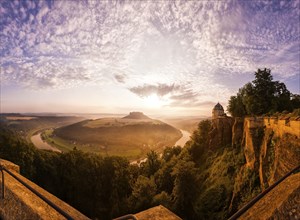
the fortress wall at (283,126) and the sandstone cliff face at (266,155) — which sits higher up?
the fortress wall at (283,126)

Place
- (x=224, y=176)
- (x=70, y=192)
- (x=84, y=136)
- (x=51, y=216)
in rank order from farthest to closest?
(x=84, y=136) < (x=70, y=192) < (x=224, y=176) < (x=51, y=216)

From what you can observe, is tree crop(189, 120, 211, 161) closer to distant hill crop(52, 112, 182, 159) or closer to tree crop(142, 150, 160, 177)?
tree crop(142, 150, 160, 177)

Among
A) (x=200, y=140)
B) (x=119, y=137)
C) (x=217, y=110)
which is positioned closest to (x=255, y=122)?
(x=200, y=140)

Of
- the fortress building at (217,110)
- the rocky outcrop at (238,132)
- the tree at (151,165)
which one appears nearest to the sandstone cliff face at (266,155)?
the rocky outcrop at (238,132)

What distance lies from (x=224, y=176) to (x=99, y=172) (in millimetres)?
19757

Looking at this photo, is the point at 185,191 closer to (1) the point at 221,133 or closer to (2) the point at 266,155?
(2) the point at 266,155

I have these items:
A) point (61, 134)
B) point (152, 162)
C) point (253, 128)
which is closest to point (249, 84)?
point (253, 128)

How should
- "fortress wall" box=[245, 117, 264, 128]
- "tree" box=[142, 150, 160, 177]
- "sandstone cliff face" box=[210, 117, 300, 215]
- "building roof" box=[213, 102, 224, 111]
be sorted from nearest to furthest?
"sandstone cliff face" box=[210, 117, 300, 215] → "fortress wall" box=[245, 117, 264, 128] → "tree" box=[142, 150, 160, 177] → "building roof" box=[213, 102, 224, 111]

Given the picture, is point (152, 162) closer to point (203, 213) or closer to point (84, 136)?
point (203, 213)

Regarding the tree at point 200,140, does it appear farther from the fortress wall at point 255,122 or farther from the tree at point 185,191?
the fortress wall at point 255,122

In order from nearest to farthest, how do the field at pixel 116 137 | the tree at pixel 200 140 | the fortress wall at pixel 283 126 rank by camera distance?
the fortress wall at pixel 283 126 → the tree at pixel 200 140 → the field at pixel 116 137

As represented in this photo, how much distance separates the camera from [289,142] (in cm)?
1327

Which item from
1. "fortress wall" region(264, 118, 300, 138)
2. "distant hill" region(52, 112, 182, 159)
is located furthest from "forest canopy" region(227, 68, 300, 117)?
"distant hill" region(52, 112, 182, 159)

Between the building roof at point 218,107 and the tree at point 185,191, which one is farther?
the building roof at point 218,107
